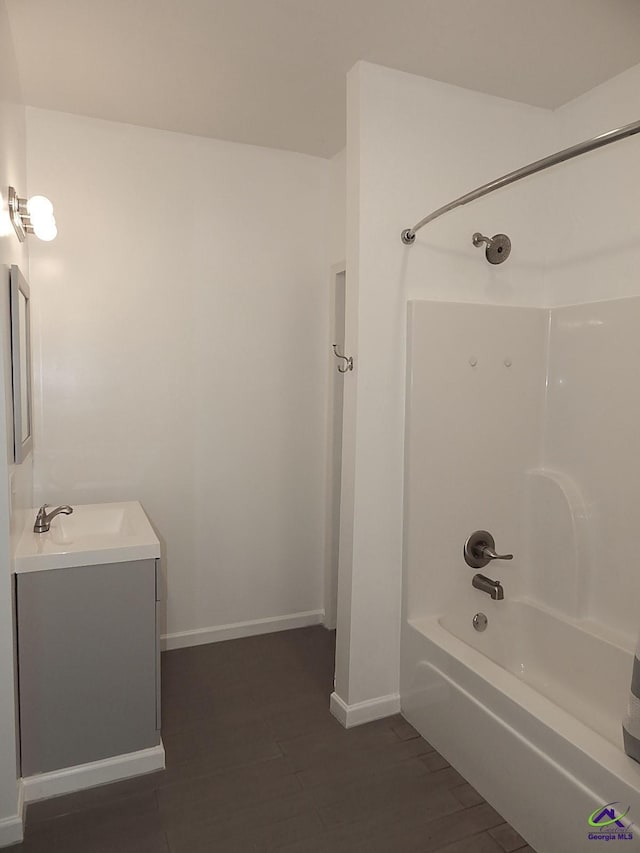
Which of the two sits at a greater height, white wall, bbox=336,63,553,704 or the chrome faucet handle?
white wall, bbox=336,63,553,704

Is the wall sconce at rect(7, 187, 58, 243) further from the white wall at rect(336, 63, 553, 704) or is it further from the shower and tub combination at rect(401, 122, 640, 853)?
the shower and tub combination at rect(401, 122, 640, 853)

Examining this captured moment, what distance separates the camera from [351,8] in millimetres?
1896

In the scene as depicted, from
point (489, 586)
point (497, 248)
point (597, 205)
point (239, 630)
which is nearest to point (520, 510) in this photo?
point (489, 586)

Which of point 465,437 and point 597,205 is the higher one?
point 597,205

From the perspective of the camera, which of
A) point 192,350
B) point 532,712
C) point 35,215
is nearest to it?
point 532,712

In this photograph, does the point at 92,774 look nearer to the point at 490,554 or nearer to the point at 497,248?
the point at 490,554

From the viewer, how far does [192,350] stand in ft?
9.88

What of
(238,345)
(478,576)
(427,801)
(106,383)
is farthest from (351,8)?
(427,801)

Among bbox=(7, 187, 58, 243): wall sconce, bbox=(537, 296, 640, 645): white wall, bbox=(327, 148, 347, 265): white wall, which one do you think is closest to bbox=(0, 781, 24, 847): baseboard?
bbox=(7, 187, 58, 243): wall sconce

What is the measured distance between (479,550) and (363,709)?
0.81 metres

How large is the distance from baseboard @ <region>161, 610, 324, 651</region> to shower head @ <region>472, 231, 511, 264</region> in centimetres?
211

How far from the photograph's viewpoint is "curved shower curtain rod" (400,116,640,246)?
60.7 inches

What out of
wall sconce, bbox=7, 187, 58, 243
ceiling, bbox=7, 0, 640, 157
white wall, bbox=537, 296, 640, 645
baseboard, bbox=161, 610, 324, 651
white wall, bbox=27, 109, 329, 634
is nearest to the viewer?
ceiling, bbox=7, 0, 640, 157

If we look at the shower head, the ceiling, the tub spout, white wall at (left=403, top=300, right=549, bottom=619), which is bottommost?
the tub spout
